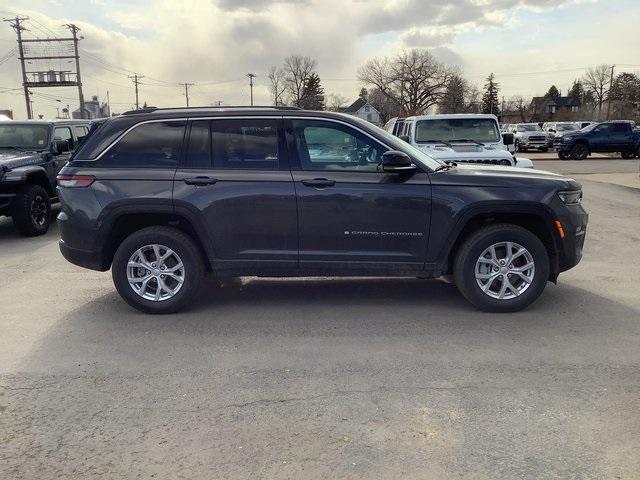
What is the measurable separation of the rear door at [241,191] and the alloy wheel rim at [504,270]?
1716mm

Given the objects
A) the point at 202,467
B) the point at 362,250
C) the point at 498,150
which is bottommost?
the point at 202,467

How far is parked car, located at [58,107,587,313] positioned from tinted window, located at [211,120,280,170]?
0.03 feet

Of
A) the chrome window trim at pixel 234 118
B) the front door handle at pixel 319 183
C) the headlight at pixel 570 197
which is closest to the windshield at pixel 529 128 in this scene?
the headlight at pixel 570 197

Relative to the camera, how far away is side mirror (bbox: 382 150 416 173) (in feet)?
15.9

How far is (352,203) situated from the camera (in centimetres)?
499

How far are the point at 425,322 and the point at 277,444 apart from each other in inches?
88.6

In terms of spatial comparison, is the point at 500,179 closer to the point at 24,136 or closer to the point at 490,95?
the point at 24,136

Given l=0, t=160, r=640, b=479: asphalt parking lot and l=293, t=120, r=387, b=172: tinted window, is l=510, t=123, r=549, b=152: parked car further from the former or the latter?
l=293, t=120, r=387, b=172: tinted window

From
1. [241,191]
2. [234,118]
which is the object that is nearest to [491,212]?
[241,191]

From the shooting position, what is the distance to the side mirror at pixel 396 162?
484 cm

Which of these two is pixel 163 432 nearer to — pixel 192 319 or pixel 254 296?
pixel 192 319

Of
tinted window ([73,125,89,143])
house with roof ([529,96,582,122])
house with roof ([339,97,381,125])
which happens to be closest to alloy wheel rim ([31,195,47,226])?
Result: tinted window ([73,125,89,143])

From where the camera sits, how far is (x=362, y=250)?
16.7 ft

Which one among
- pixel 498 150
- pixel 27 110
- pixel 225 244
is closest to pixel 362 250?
pixel 225 244
